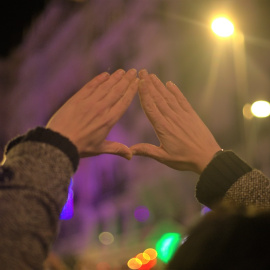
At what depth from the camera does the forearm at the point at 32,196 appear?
94cm

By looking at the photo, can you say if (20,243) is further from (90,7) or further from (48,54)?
(48,54)

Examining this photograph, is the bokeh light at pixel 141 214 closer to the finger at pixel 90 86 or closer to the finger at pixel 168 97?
the finger at pixel 168 97

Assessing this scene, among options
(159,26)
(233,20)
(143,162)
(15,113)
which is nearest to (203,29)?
(233,20)

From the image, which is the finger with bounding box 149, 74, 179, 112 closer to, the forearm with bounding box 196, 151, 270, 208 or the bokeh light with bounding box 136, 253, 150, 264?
the forearm with bounding box 196, 151, 270, 208

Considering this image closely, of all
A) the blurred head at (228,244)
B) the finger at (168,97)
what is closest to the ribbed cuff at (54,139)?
the blurred head at (228,244)

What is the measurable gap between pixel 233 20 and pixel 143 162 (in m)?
10.9

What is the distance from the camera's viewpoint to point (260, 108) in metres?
8.92

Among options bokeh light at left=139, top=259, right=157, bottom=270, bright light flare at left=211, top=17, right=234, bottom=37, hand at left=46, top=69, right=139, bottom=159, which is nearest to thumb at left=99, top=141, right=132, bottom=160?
hand at left=46, top=69, right=139, bottom=159

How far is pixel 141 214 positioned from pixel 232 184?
24484 millimetres

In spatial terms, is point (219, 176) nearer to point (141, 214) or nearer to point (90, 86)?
point (90, 86)

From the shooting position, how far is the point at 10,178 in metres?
1.01

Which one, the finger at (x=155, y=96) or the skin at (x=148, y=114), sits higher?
the finger at (x=155, y=96)

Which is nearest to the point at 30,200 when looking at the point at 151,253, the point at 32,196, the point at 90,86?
the point at 32,196

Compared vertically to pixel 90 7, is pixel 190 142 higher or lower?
lower
